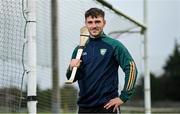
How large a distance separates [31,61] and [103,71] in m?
0.72

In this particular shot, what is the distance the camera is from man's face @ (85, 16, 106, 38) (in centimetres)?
439

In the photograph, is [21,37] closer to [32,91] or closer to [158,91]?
[32,91]

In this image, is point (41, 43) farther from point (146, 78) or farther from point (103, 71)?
point (146, 78)

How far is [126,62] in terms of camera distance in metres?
4.40

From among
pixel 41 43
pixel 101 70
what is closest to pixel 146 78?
pixel 41 43

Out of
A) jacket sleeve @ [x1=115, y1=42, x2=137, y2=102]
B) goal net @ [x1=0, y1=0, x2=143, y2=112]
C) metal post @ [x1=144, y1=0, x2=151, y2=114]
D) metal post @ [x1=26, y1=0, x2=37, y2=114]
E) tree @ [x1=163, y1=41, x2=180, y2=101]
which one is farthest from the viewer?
tree @ [x1=163, y1=41, x2=180, y2=101]

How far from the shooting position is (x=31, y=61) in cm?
486

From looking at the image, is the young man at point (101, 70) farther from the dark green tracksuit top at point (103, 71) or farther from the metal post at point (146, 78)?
the metal post at point (146, 78)

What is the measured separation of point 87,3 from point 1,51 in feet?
8.11

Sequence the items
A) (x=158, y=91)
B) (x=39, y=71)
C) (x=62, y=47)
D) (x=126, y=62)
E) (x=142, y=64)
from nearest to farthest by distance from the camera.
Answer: (x=126, y=62) → (x=39, y=71) → (x=62, y=47) → (x=142, y=64) → (x=158, y=91)

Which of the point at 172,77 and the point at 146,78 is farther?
the point at 172,77

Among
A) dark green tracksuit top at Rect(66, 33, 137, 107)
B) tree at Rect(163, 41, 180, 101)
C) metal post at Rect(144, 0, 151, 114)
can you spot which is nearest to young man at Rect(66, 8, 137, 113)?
dark green tracksuit top at Rect(66, 33, 137, 107)

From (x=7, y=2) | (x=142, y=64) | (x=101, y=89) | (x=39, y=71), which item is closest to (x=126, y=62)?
(x=101, y=89)

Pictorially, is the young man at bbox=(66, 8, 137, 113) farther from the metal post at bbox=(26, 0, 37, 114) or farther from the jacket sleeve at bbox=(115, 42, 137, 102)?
the metal post at bbox=(26, 0, 37, 114)
